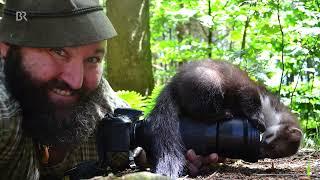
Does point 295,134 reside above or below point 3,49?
below

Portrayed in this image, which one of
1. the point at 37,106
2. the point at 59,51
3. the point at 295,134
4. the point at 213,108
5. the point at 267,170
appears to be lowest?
the point at 267,170

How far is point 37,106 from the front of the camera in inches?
87.2

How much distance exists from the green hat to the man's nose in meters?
0.10

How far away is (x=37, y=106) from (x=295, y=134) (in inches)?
64.6

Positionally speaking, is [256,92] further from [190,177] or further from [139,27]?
[139,27]

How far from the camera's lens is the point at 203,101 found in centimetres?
282

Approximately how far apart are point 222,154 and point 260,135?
0.82 feet

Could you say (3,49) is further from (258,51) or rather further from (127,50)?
(258,51)

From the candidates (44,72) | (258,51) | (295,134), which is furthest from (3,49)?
(258,51)

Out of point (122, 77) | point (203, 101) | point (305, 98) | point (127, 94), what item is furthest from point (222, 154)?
point (122, 77)

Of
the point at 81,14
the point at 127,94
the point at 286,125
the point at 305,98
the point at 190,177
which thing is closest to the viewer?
the point at 81,14

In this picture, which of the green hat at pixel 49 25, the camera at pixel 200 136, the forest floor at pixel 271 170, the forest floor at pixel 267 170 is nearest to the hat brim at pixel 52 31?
the green hat at pixel 49 25

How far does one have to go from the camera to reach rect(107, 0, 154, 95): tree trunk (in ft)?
19.8

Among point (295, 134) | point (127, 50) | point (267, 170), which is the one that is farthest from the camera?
point (127, 50)
